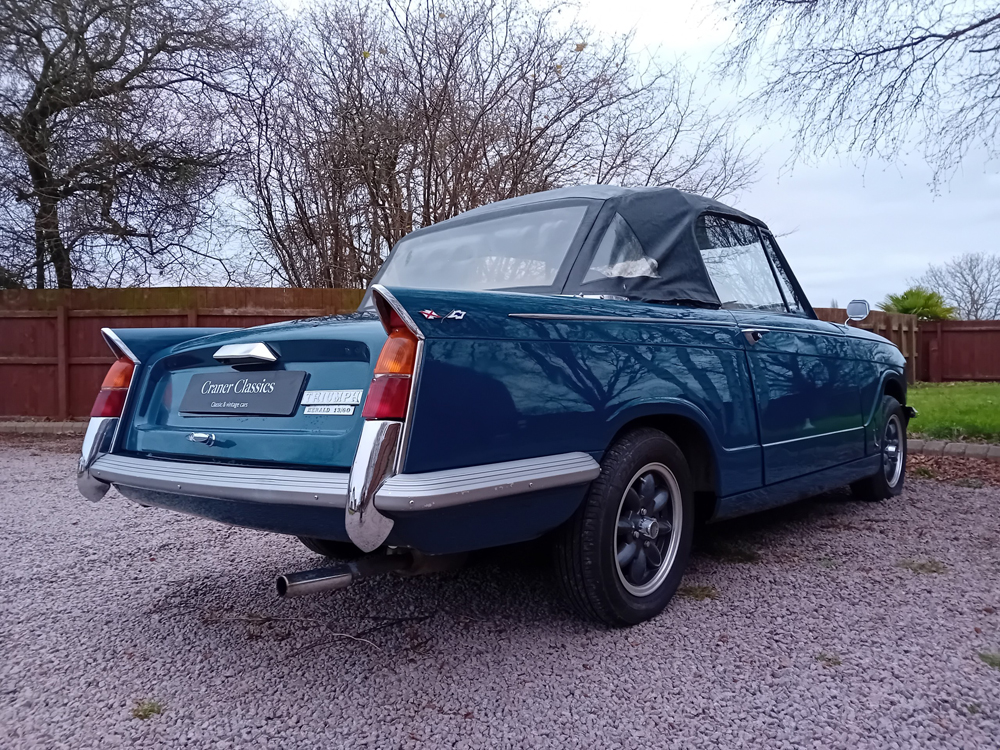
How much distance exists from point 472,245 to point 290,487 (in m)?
1.75

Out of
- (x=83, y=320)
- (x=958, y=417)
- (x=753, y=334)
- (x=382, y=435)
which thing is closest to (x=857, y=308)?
(x=753, y=334)

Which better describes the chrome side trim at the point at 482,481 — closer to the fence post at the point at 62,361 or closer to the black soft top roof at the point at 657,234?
the black soft top roof at the point at 657,234

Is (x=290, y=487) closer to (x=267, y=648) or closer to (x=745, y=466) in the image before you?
Result: (x=267, y=648)

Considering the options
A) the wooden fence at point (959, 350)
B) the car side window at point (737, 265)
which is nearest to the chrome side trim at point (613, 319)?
the car side window at point (737, 265)

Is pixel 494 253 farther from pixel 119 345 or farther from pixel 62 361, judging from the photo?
pixel 62 361

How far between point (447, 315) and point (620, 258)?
1.19 m

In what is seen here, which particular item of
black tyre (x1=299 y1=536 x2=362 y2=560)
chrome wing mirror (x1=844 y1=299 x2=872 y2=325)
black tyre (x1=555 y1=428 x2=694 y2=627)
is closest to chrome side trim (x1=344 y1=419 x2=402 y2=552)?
black tyre (x1=555 y1=428 x2=694 y2=627)

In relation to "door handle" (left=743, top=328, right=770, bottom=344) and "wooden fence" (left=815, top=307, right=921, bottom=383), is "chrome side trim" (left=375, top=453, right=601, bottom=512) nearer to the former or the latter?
"door handle" (left=743, top=328, right=770, bottom=344)

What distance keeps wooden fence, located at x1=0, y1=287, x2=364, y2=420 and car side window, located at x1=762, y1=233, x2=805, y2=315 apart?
23.4 ft

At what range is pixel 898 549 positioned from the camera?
13.3 feet

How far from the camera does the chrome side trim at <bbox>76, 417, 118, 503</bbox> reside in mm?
3088

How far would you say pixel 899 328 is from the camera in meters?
16.8

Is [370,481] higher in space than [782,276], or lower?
lower

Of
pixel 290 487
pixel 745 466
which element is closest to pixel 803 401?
pixel 745 466
